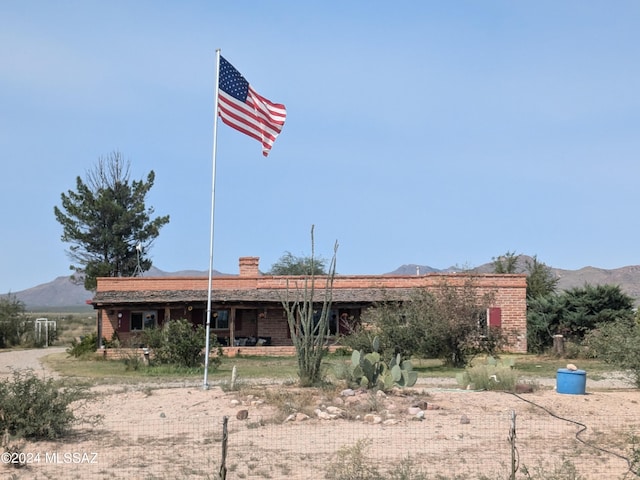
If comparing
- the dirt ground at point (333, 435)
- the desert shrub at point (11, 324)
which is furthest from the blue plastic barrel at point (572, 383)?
the desert shrub at point (11, 324)

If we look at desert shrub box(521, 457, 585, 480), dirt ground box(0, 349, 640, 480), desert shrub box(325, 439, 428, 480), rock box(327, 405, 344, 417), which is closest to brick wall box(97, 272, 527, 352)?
dirt ground box(0, 349, 640, 480)

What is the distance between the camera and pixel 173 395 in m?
17.3

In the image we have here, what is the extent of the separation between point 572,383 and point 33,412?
1132 centimetres

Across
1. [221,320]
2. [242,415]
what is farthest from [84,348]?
[242,415]

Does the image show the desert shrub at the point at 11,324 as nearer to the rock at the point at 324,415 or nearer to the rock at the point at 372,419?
the rock at the point at 324,415

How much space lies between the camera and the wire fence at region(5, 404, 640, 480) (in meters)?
10.1

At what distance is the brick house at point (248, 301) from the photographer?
37.9m

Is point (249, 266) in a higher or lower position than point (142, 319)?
higher

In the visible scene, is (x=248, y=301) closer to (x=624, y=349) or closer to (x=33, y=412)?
(x=624, y=349)

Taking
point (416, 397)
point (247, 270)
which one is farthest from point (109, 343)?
point (416, 397)

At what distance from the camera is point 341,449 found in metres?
11.1

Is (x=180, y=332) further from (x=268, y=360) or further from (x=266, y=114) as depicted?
(x=266, y=114)

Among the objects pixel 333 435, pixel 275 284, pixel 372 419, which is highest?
pixel 275 284

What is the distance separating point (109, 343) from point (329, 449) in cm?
2817
